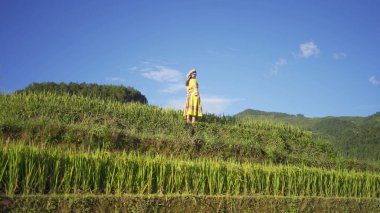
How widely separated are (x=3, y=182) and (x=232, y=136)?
10.7 m

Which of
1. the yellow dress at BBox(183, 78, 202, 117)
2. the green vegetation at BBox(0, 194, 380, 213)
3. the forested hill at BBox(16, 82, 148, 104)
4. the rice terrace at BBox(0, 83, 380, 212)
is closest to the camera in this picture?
the green vegetation at BBox(0, 194, 380, 213)

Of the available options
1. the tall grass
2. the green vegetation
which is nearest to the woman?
the tall grass

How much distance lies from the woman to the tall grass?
601 cm

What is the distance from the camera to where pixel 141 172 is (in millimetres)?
5852

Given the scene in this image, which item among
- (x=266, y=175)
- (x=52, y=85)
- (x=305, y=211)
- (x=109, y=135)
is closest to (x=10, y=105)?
(x=109, y=135)

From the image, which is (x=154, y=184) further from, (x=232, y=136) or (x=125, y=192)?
(x=232, y=136)

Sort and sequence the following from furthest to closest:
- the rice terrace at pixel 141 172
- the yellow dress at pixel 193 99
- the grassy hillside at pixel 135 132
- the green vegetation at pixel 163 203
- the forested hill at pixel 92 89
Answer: the forested hill at pixel 92 89
the yellow dress at pixel 193 99
the grassy hillside at pixel 135 132
the rice terrace at pixel 141 172
the green vegetation at pixel 163 203

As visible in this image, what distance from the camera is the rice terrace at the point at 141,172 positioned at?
16.5 ft

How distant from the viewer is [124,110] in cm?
1448

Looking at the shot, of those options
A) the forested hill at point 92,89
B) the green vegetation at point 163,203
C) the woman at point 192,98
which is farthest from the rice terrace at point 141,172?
the forested hill at point 92,89

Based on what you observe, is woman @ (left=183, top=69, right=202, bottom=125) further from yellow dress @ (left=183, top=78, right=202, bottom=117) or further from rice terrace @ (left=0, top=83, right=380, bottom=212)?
rice terrace @ (left=0, top=83, right=380, bottom=212)

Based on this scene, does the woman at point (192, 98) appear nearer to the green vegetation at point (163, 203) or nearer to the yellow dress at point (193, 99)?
the yellow dress at point (193, 99)

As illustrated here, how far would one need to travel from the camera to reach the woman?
13.6 m

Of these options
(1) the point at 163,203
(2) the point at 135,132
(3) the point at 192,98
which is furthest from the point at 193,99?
(1) the point at 163,203
